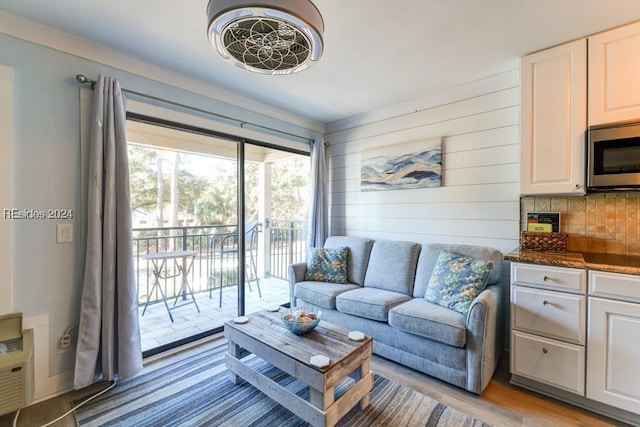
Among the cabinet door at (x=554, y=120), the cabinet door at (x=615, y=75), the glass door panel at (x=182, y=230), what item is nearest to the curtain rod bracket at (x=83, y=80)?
the glass door panel at (x=182, y=230)

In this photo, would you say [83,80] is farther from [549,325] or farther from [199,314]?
[549,325]

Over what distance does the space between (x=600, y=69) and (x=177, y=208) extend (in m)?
4.02

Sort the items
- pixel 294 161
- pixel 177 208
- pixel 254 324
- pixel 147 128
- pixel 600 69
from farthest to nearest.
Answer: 1. pixel 294 161
2. pixel 177 208
3. pixel 147 128
4. pixel 254 324
5. pixel 600 69

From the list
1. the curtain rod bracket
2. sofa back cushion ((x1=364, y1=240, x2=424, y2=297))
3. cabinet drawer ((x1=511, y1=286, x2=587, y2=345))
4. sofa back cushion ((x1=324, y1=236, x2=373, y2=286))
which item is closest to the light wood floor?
cabinet drawer ((x1=511, y1=286, x2=587, y2=345))

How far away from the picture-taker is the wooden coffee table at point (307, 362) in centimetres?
152

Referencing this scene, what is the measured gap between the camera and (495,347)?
6.98 ft

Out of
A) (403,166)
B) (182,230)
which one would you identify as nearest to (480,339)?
(403,166)

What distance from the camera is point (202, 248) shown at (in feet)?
12.9

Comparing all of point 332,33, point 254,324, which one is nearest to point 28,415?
point 254,324

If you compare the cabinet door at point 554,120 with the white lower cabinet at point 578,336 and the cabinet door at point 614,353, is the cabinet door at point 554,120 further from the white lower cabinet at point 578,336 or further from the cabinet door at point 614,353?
the cabinet door at point 614,353

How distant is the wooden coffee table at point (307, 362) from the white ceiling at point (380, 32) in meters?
2.05

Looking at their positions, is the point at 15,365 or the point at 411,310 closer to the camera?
the point at 15,365

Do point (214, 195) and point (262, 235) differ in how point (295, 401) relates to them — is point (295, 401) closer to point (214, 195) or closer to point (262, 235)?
point (214, 195)

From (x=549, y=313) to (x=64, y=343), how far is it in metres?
3.30
